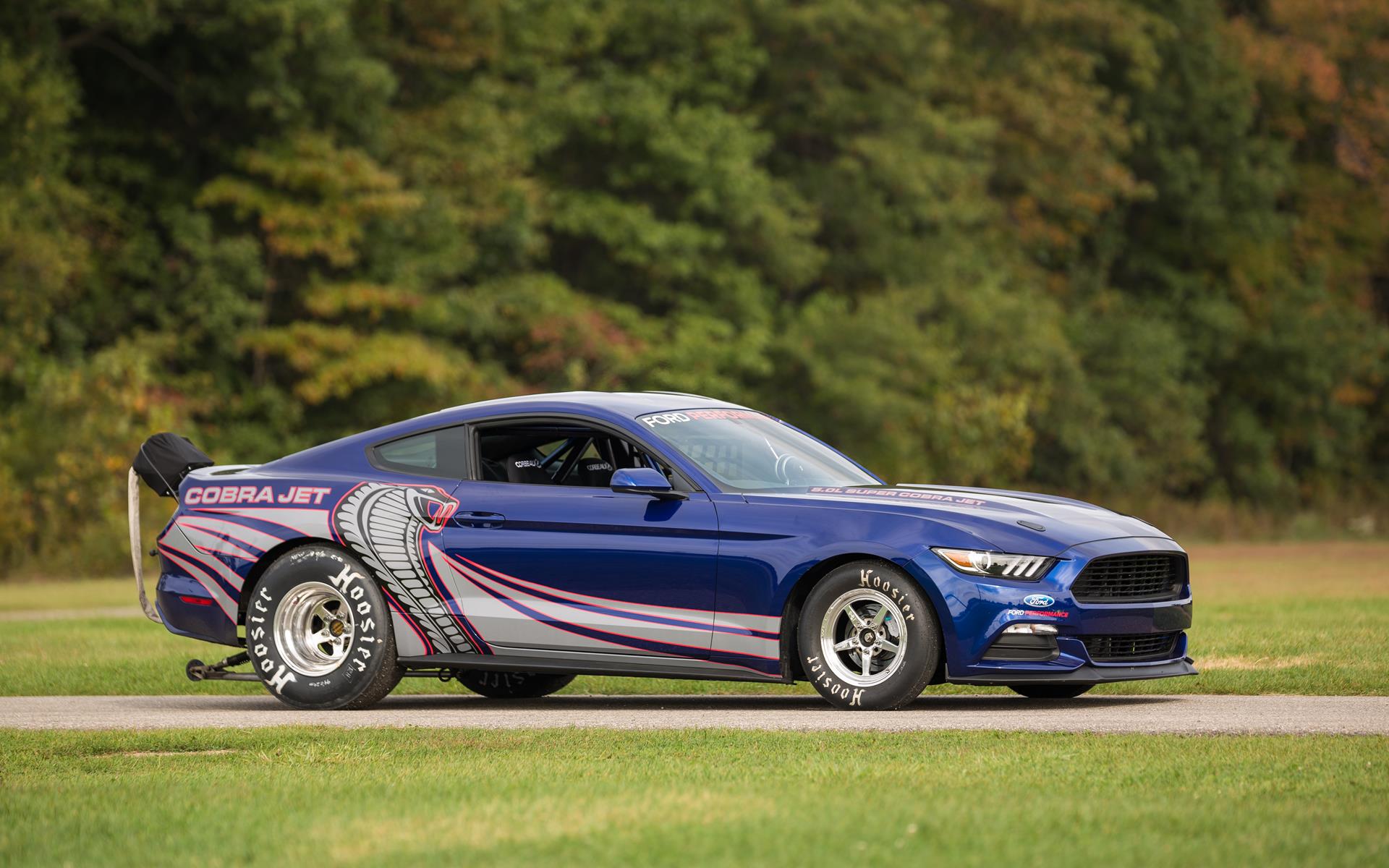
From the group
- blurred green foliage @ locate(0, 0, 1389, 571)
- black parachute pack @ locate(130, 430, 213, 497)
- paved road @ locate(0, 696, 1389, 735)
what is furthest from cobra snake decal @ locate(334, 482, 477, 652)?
blurred green foliage @ locate(0, 0, 1389, 571)

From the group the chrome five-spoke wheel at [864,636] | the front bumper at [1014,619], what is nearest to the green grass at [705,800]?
the front bumper at [1014,619]

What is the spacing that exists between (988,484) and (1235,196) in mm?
13741

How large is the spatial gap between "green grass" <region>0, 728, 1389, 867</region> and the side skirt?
971mm

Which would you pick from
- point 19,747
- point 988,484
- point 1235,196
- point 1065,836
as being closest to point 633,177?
point 988,484

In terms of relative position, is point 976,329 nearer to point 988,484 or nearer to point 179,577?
point 988,484

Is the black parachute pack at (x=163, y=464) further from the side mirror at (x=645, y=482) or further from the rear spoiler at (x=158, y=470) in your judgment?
the side mirror at (x=645, y=482)

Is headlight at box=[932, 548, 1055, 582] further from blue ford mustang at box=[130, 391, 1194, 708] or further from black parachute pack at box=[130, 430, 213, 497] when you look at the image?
black parachute pack at box=[130, 430, 213, 497]

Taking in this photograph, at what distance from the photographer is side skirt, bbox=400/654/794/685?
1007 cm

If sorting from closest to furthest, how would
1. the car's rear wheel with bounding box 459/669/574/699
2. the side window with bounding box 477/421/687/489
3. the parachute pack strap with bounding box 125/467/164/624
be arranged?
1. the side window with bounding box 477/421/687/489
2. the parachute pack strap with bounding box 125/467/164/624
3. the car's rear wheel with bounding box 459/669/574/699

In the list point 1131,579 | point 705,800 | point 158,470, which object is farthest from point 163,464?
point 705,800

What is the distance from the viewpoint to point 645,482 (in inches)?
397

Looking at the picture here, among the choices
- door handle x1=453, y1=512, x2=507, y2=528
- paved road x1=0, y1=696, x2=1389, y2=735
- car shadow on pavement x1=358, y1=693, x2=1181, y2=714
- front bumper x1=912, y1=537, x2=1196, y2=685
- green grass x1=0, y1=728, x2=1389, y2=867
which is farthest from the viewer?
door handle x1=453, y1=512, x2=507, y2=528

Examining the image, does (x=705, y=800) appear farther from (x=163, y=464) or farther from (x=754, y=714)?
(x=163, y=464)

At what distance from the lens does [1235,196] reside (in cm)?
5184
